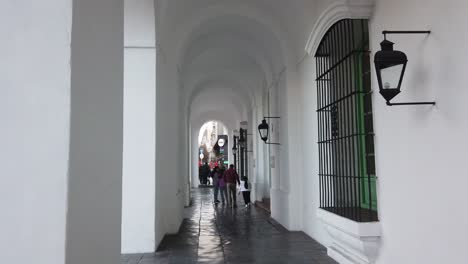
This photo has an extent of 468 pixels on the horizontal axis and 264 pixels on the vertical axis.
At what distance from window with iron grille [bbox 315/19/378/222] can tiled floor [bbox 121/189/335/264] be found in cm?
109

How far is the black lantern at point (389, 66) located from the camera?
3.77 m

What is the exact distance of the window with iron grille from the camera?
222 inches

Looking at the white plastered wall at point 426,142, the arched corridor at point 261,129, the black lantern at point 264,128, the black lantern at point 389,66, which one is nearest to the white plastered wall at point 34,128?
the arched corridor at point 261,129

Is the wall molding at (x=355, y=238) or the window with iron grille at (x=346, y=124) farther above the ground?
the window with iron grille at (x=346, y=124)

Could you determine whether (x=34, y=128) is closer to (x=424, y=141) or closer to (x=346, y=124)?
(x=424, y=141)

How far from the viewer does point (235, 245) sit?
794cm

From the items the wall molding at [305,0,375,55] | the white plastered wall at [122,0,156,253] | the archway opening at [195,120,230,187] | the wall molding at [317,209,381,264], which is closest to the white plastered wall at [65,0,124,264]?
the wall molding at [305,0,375,55]

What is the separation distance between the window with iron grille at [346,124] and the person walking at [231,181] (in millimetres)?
7863

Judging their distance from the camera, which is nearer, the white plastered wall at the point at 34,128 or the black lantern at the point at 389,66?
the white plastered wall at the point at 34,128

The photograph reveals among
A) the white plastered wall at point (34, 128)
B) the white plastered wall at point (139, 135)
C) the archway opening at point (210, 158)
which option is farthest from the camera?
the archway opening at point (210, 158)

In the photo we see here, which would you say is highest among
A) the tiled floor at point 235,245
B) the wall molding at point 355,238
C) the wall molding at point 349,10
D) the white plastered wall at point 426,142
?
the wall molding at point 349,10

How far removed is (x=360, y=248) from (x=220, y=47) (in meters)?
8.94

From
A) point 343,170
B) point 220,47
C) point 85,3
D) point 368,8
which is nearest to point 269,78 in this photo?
point 220,47

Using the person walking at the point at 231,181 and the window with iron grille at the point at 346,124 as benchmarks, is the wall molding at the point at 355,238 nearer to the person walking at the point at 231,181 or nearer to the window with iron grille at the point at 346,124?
the window with iron grille at the point at 346,124
